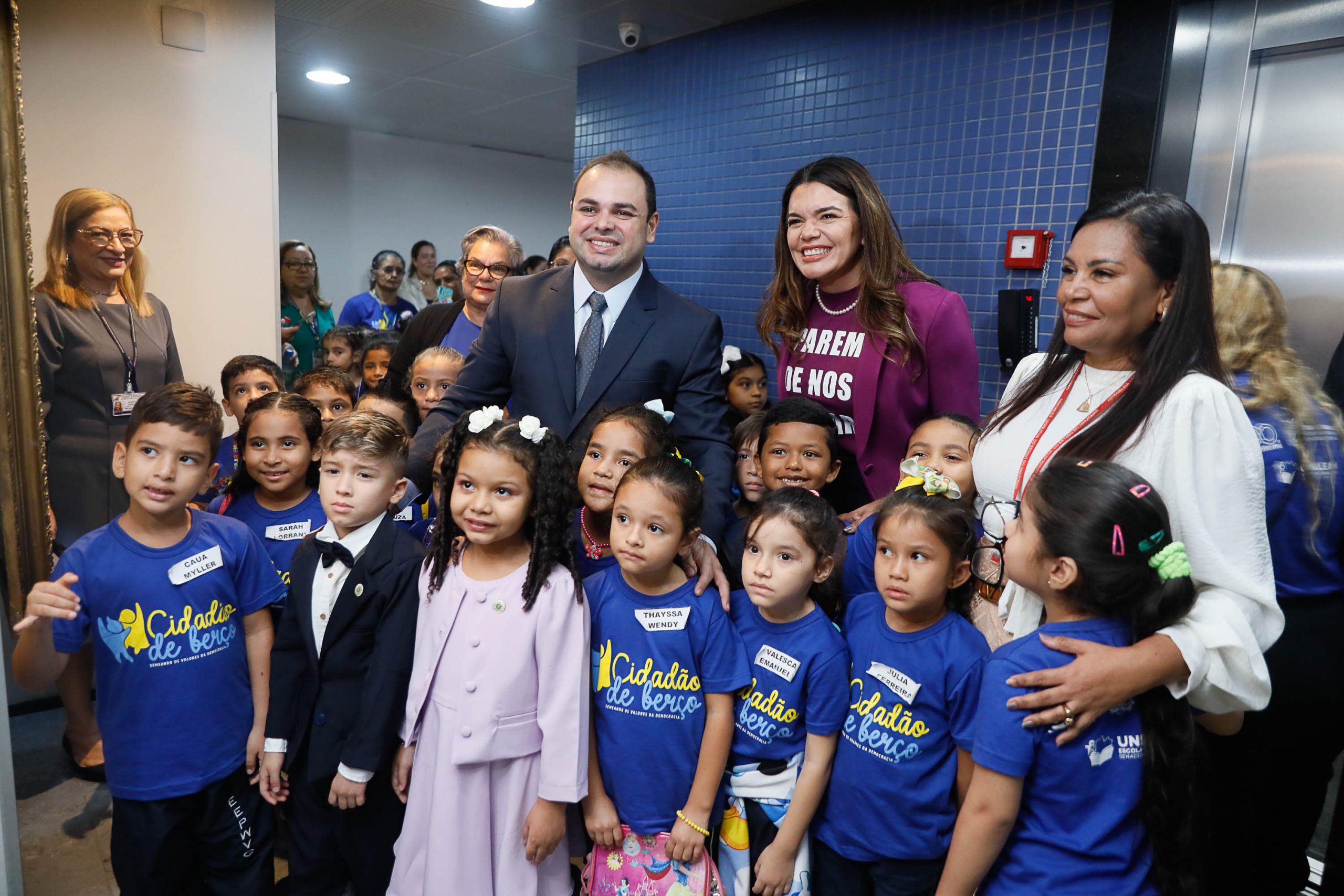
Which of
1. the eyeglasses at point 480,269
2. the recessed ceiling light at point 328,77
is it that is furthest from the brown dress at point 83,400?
the recessed ceiling light at point 328,77

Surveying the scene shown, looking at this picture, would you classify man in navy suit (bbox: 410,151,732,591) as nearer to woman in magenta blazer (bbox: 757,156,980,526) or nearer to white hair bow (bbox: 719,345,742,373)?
woman in magenta blazer (bbox: 757,156,980,526)

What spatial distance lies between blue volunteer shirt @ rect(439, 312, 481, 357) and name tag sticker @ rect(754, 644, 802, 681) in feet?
6.48

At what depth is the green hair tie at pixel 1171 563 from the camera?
48.9 inches

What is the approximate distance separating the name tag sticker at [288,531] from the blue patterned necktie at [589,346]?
2.91 ft

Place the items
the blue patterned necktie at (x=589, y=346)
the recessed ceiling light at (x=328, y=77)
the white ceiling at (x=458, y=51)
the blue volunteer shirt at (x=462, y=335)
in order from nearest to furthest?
the blue patterned necktie at (x=589, y=346), the blue volunteer shirt at (x=462, y=335), the white ceiling at (x=458, y=51), the recessed ceiling light at (x=328, y=77)

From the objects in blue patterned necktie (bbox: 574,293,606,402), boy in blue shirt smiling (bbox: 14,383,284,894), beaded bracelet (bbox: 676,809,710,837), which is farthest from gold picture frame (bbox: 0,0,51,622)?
beaded bracelet (bbox: 676,809,710,837)

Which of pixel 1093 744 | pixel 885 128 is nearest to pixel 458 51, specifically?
pixel 885 128

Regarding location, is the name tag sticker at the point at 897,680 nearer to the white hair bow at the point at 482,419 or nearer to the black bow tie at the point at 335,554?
the white hair bow at the point at 482,419

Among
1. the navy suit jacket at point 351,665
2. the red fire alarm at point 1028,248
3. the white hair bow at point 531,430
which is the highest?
the red fire alarm at point 1028,248

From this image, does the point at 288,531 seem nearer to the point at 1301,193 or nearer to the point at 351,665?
the point at 351,665

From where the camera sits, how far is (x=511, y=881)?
1.74 metres

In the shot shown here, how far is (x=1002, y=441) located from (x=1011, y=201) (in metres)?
1.98

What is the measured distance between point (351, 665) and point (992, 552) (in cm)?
144

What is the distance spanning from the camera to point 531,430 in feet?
5.79
